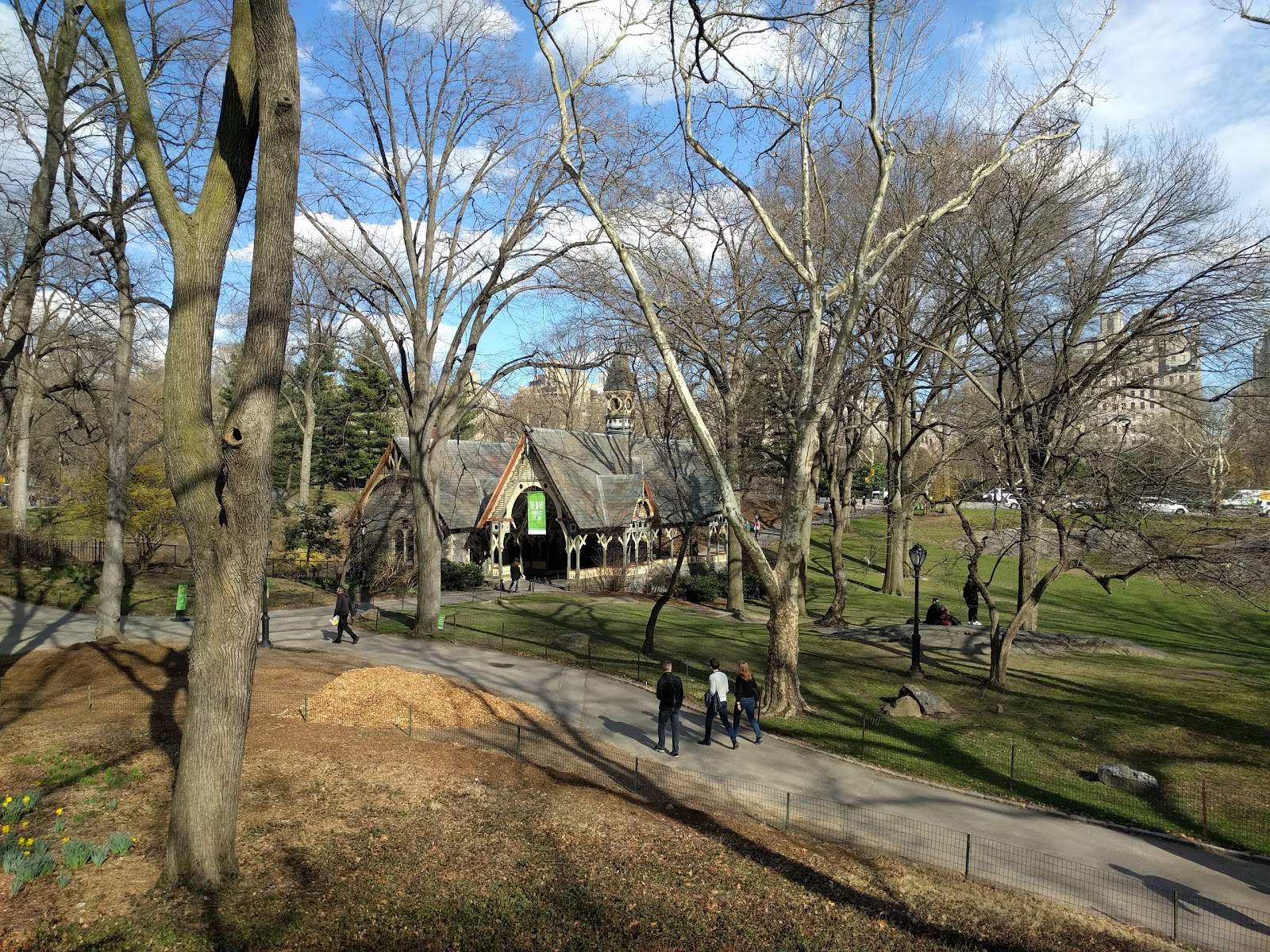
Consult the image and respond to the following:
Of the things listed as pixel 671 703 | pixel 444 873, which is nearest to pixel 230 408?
pixel 444 873

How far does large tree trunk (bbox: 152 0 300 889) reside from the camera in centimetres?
695

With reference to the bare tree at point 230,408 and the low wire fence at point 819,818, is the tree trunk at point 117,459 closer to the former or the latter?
the low wire fence at point 819,818

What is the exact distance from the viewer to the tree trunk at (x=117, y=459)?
1752 centimetres

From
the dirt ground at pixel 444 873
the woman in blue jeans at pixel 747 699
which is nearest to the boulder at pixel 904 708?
the woman in blue jeans at pixel 747 699

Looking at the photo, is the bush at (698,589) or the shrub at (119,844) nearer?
the shrub at (119,844)

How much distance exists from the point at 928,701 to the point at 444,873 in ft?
35.2

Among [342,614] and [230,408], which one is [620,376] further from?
[230,408]

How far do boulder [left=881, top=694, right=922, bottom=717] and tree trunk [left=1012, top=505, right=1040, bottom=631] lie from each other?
10.8 feet

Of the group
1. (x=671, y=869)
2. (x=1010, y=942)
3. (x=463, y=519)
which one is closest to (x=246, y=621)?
(x=671, y=869)

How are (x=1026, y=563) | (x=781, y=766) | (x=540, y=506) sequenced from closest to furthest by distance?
1. (x=781, y=766)
2. (x=1026, y=563)
3. (x=540, y=506)

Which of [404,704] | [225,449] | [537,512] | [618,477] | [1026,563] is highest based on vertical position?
[618,477]

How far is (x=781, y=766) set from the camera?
12625mm

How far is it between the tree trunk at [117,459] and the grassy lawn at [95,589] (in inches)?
212

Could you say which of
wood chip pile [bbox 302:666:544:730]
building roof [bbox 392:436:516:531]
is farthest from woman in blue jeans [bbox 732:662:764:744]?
building roof [bbox 392:436:516:531]
